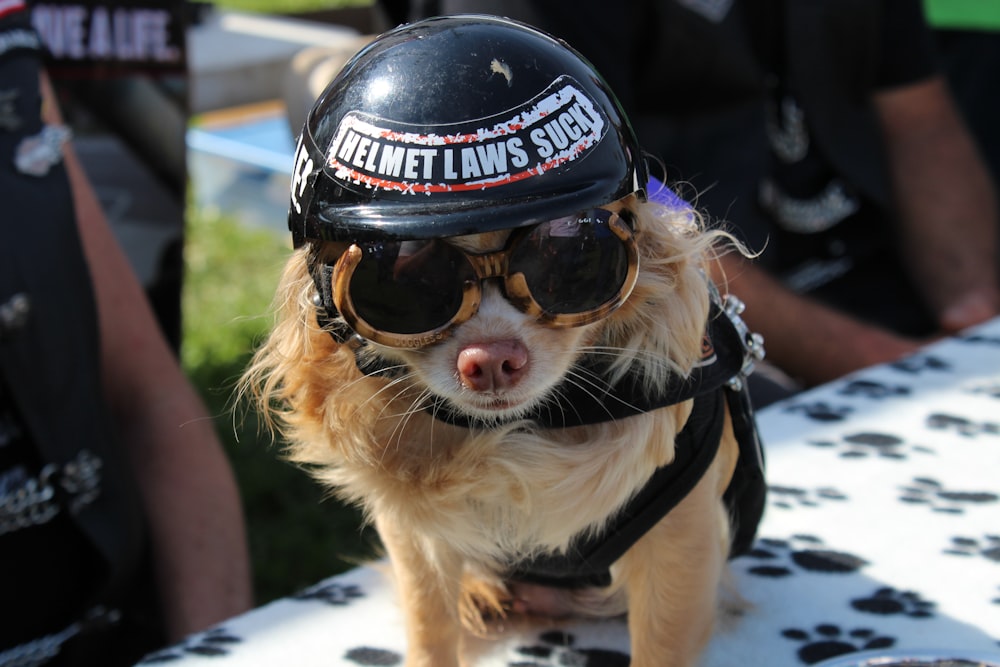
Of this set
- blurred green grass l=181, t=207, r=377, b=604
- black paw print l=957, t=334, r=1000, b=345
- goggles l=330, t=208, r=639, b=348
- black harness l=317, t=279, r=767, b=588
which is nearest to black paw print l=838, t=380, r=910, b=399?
black paw print l=957, t=334, r=1000, b=345

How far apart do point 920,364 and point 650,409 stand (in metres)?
1.14

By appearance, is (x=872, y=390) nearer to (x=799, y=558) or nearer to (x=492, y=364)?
(x=799, y=558)

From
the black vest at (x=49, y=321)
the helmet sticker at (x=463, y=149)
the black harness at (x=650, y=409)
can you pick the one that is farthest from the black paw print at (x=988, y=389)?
the black vest at (x=49, y=321)

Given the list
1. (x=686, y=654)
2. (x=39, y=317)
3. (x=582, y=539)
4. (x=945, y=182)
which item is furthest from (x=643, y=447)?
(x=945, y=182)

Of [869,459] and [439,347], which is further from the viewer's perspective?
[869,459]

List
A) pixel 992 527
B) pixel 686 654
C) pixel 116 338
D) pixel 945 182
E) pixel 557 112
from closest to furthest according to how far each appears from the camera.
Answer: pixel 557 112 → pixel 686 654 → pixel 992 527 → pixel 116 338 → pixel 945 182

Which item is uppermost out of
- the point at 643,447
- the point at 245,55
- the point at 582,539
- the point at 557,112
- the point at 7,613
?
the point at 245,55

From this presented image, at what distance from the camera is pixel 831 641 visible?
1209 mm

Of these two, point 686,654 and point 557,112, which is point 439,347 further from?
point 686,654

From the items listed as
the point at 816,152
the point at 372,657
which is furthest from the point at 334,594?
the point at 816,152

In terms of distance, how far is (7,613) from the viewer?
4.82 ft

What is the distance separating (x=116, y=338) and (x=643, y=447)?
112 cm

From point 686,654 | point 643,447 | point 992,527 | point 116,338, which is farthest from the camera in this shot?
point 116,338

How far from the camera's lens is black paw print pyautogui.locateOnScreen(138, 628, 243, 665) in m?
1.23
